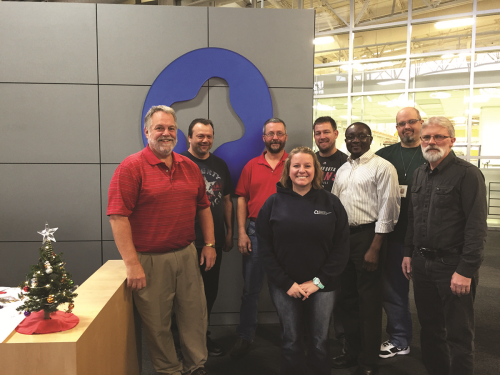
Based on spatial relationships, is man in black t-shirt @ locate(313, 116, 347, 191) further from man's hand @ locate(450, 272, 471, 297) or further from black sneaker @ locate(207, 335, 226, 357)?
black sneaker @ locate(207, 335, 226, 357)

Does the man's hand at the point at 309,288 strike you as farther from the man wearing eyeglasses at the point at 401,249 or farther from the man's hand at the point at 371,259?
the man wearing eyeglasses at the point at 401,249

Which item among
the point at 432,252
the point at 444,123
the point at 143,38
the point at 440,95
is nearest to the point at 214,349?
the point at 432,252

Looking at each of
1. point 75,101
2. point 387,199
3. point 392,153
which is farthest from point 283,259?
point 75,101

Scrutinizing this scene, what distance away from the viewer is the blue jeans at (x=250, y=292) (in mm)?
2803

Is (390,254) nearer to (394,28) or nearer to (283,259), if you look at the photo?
(283,259)

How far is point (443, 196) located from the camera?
2043mm

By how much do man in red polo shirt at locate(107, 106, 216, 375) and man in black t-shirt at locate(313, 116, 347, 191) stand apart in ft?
3.76

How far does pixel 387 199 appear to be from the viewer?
232 cm

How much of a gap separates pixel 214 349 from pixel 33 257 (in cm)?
198

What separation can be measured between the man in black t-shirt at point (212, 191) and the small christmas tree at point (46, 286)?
4.33 feet

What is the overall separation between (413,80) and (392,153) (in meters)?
6.61

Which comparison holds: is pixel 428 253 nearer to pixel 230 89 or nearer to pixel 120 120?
pixel 230 89

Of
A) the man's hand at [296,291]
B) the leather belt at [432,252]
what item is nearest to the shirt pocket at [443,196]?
the leather belt at [432,252]

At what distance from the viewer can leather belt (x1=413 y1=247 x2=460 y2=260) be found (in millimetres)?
2016
